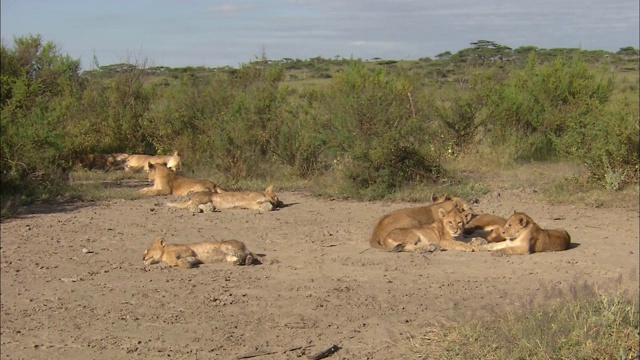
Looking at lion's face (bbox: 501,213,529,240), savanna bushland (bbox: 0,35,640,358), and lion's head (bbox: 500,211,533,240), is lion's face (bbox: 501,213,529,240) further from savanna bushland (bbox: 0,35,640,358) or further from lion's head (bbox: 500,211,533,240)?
savanna bushland (bbox: 0,35,640,358)

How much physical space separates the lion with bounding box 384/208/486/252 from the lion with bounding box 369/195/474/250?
14 centimetres

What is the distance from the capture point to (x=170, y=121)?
800 inches

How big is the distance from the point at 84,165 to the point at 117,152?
70.3 inches

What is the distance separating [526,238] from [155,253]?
4.55 meters

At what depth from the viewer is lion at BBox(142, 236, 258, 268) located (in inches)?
396

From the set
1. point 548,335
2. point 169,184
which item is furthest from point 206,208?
point 548,335

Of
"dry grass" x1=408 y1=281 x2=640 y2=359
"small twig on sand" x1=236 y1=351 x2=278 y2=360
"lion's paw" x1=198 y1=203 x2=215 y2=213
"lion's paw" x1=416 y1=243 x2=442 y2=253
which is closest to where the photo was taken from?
"dry grass" x1=408 y1=281 x2=640 y2=359

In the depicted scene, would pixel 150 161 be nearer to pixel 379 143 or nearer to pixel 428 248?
pixel 379 143

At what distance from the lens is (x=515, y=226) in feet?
34.2

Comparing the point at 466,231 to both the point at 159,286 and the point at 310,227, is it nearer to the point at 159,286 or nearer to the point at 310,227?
the point at 310,227

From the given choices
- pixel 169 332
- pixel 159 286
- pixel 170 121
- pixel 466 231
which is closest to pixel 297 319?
pixel 169 332

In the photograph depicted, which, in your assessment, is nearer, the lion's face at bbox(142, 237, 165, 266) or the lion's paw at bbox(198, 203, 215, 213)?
the lion's face at bbox(142, 237, 165, 266)

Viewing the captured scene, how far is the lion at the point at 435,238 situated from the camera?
10.6 meters

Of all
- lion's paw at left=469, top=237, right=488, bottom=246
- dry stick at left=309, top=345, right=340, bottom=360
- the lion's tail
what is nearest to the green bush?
the lion's tail
